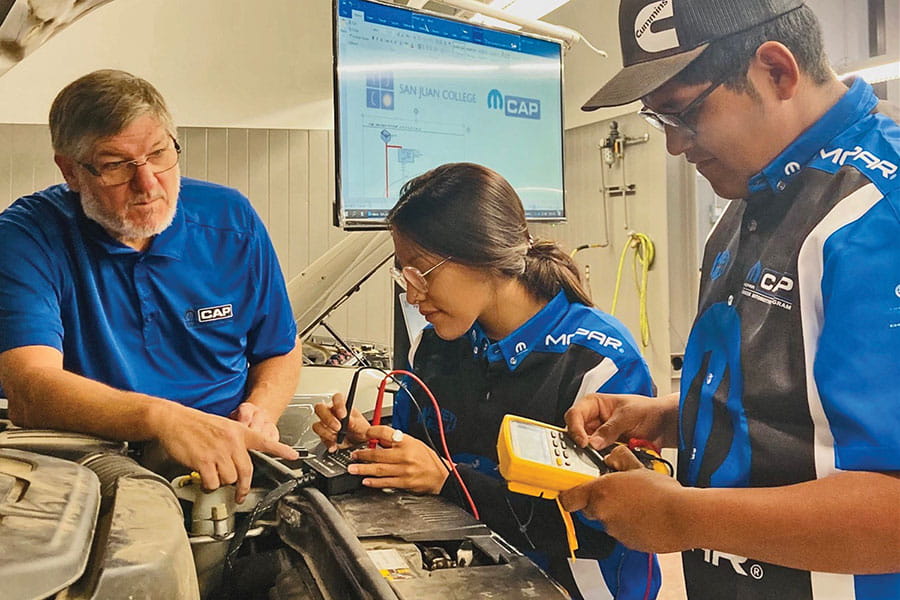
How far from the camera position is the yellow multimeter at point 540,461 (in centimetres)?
85

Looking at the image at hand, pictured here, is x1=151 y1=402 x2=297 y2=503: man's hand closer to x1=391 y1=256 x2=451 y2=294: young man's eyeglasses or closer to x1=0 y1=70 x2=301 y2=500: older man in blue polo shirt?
Answer: x1=0 y1=70 x2=301 y2=500: older man in blue polo shirt

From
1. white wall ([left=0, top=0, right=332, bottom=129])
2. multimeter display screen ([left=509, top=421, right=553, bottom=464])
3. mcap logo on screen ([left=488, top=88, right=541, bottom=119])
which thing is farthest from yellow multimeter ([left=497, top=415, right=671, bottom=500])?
white wall ([left=0, top=0, right=332, bottom=129])

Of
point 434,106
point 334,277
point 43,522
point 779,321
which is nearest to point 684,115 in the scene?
point 779,321

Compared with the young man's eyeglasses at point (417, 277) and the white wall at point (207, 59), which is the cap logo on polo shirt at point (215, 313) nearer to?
the young man's eyeglasses at point (417, 277)

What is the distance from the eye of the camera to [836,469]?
2.22 feet

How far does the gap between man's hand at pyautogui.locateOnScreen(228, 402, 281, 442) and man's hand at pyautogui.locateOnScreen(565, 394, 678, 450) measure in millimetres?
562

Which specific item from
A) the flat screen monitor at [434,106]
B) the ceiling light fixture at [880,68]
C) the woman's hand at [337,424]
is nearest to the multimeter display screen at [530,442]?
the woman's hand at [337,424]

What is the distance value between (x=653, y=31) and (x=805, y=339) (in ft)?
1.26

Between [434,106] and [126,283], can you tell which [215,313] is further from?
[434,106]

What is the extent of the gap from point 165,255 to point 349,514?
0.81m

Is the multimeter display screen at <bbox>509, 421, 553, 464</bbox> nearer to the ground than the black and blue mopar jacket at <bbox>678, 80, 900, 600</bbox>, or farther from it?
nearer to the ground

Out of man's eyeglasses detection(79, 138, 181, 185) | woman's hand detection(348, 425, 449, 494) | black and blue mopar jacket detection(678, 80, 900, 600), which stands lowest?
woman's hand detection(348, 425, 449, 494)

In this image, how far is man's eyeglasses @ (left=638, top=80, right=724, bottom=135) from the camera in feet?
2.49

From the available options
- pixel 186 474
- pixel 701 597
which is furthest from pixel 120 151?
pixel 701 597
